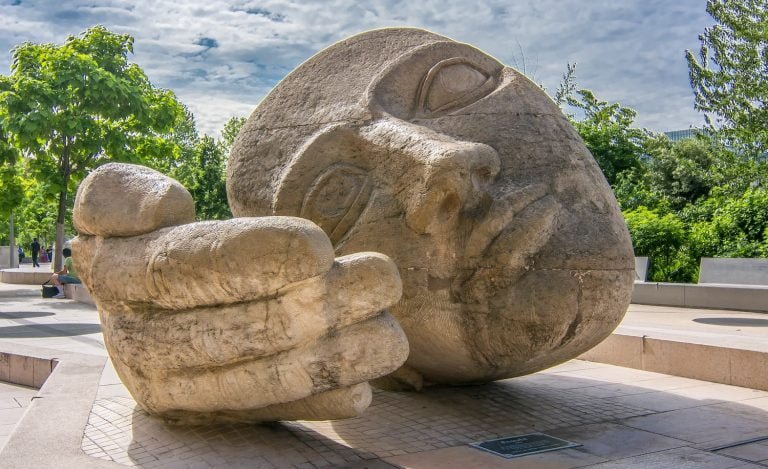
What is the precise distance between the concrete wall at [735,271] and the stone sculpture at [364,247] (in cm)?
919

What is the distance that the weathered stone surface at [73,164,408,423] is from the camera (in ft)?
13.1

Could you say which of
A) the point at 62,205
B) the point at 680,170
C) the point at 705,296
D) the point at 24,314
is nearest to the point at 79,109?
the point at 62,205

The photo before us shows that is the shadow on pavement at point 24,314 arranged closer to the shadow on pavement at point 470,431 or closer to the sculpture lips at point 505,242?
the shadow on pavement at point 470,431

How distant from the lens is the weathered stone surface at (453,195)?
4746 mm

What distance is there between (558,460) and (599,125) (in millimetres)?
27324

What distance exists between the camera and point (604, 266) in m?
4.75

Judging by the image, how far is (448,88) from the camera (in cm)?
546

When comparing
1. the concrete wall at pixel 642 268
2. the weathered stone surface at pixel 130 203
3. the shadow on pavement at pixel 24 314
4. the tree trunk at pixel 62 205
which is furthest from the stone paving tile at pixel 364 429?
the tree trunk at pixel 62 205

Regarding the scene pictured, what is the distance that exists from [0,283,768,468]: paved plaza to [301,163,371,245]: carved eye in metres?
1.32

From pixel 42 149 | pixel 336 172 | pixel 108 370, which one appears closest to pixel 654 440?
pixel 336 172

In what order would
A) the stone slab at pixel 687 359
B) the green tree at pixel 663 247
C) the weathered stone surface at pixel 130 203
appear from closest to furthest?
the weathered stone surface at pixel 130 203 < the stone slab at pixel 687 359 < the green tree at pixel 663 247

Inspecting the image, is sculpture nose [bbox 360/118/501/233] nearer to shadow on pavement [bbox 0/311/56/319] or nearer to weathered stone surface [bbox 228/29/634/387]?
weathered stone surface [bbox 228/29/634/387]

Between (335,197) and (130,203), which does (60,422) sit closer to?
(130,203)

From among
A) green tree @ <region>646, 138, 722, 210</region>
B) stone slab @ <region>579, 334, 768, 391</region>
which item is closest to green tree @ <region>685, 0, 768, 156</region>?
green tree @ <region>646, 138, 722, 210</region>
